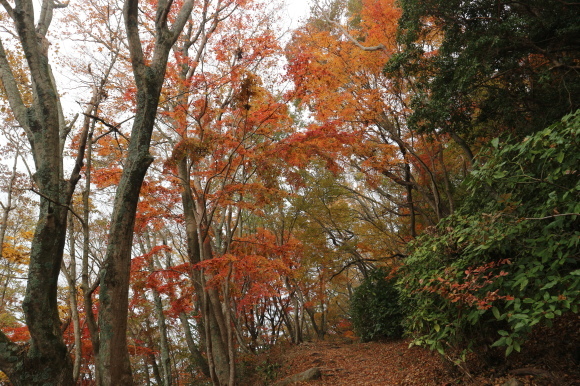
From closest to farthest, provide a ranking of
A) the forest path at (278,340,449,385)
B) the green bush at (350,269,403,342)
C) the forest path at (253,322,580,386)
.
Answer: the forest path at (253,322,580,386), the forest path at (278,340,449,385), the green bush at (350,269,403,342)

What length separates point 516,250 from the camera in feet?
12.4

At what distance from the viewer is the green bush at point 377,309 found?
1016 cm

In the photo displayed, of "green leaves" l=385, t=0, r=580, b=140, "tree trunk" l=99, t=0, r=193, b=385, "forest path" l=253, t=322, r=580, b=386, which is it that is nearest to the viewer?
"tree trunk" l=99, t=0, r=193, b=385

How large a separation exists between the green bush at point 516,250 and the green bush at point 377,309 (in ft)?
17.6

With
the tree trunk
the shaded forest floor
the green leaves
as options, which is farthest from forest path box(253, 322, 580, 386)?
the tree trunk

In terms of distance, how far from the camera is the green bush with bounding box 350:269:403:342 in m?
10.2

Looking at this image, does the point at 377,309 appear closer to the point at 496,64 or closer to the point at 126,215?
the point at 496,64

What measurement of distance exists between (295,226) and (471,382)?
30.5 ft

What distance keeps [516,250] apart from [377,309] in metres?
7.46

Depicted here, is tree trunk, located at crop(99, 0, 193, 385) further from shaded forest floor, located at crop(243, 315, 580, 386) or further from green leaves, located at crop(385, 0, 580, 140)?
green leaves, located at crop(385, 0, 580, 140)

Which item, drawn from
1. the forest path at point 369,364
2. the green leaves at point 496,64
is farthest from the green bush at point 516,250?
the green leaves at point 496,64

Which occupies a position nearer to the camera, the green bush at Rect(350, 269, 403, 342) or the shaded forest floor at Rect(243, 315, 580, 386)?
the shaded forest floor at Rect(243, 315, 580, 386)

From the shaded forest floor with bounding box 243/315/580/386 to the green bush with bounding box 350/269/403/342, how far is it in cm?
38

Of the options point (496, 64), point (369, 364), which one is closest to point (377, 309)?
point (369, 364)
